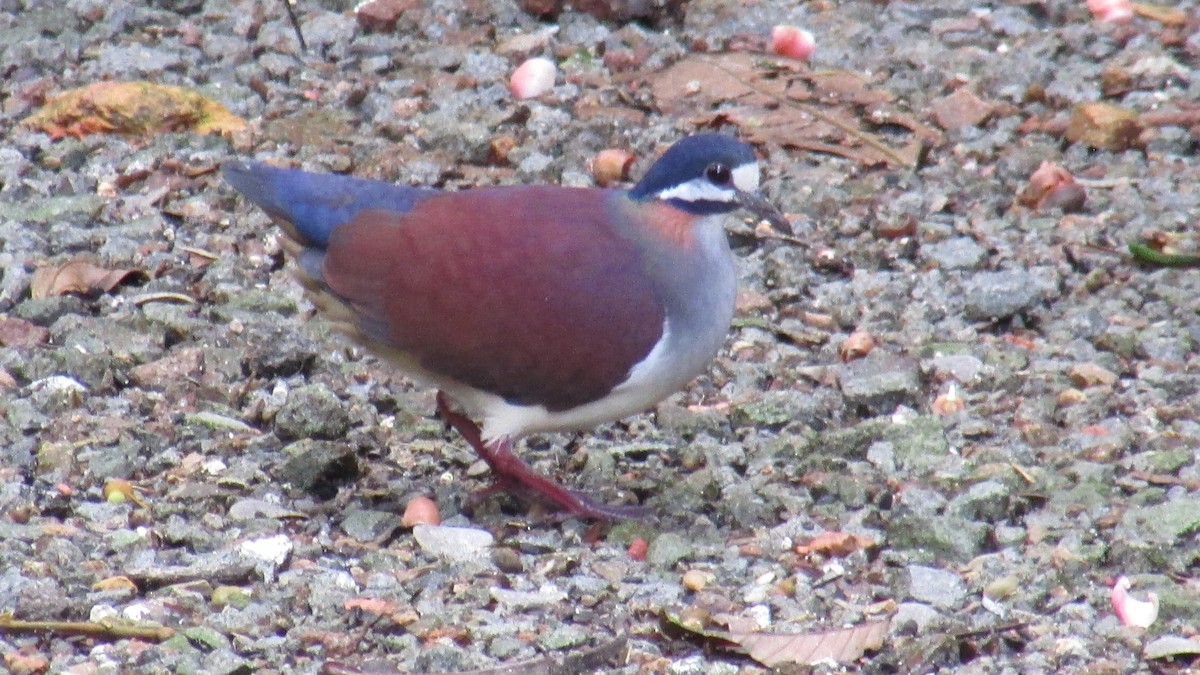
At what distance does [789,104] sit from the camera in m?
7.30

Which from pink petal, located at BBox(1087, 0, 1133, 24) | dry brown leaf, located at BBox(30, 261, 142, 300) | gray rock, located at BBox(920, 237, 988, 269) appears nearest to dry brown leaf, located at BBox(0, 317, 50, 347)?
dry brown leaf, located at BBox(30, 261, 142, 300)

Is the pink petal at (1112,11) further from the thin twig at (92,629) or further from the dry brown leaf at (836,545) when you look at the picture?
the thin twig at (92,629)

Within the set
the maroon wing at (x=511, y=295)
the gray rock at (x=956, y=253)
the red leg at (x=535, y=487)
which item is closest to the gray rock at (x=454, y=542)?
the red leg at (x=535, y=487)

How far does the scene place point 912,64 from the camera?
7582 millimetres

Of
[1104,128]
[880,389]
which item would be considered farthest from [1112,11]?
[880,389]

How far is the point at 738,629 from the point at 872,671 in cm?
33

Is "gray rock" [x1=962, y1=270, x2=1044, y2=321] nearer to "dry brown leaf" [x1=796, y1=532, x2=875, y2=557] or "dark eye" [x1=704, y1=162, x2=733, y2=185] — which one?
"dark eye" [x1=704, y1=162, x2=733, y2=185]

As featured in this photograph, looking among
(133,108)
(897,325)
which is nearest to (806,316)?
(897,325)

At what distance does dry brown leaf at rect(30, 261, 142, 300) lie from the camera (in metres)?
6.04

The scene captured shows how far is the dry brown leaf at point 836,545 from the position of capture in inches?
187

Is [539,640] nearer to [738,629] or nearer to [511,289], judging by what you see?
[738,629]

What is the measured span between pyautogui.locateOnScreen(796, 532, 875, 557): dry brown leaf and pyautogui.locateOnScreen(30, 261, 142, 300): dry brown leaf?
8.61 feet

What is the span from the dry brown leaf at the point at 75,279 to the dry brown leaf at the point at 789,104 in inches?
91.2

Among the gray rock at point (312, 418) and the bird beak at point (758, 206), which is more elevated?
the bird beak at point (758, 206)
